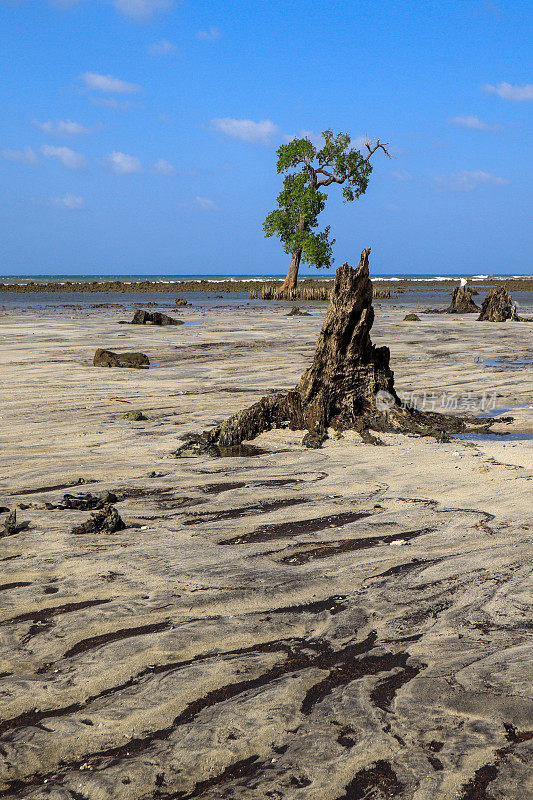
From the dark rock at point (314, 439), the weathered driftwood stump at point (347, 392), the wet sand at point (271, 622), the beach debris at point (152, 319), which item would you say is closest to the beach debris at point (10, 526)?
the wet sand at point (271, 622)

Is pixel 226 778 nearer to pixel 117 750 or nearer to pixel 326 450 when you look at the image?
pixel 117 750

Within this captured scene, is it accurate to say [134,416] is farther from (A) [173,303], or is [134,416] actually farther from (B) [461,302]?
(A) [173,303]

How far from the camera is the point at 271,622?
356cm

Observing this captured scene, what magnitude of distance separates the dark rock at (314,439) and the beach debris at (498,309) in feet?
68.5

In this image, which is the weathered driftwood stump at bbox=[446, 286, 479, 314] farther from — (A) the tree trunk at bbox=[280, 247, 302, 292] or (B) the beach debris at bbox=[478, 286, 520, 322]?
(A) the tree trunk at bbox=[280, 247, 302, 292]

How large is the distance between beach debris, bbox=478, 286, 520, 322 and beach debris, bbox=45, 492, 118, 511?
2353cm

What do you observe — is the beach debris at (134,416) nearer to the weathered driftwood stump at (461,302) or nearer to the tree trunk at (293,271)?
the weathered driftwood stump at (461,302)

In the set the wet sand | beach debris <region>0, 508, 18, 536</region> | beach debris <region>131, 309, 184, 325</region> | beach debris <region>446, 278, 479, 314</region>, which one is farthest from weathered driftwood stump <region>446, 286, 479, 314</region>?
beach debris <region>0, 508, 18, 536</region>

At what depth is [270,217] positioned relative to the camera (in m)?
46.2

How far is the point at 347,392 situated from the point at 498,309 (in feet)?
Result: 66.9

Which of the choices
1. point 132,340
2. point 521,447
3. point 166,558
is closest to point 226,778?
point 166,558

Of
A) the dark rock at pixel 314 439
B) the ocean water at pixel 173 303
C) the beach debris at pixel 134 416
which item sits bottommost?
the beach debris at pixel 134 416

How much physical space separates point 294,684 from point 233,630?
1.78ft

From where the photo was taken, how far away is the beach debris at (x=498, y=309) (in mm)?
26812
